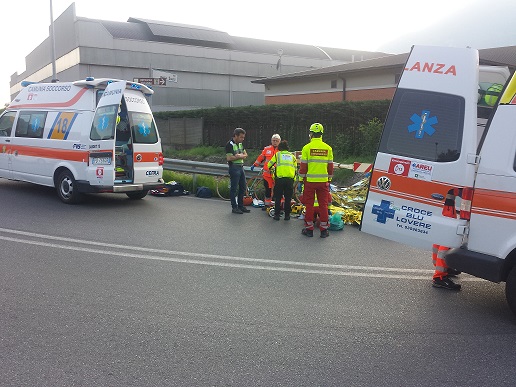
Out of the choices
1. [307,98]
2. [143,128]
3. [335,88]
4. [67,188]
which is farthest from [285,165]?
[307,98]

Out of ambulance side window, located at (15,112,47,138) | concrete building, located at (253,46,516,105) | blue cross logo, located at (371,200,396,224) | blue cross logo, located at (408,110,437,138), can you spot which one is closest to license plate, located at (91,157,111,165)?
ambulance side window, located at (15,112,47,138)

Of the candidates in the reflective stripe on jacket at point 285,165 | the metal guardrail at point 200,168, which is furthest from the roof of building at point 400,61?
the reflective stripe on jacket at point 285,165

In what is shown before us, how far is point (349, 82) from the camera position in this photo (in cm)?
2745

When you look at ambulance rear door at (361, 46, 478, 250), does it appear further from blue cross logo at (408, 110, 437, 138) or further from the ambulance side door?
the ambulance side door

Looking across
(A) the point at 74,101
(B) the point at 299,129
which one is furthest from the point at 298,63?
(A) the point at 74,101

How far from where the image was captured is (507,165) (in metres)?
4.33

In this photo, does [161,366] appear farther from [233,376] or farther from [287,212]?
[287,212]

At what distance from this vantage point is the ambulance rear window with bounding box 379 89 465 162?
15.6 feet

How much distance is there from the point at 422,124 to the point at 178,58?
4336 cm

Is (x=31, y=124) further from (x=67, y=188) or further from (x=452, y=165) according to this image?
(x=452, y=165)

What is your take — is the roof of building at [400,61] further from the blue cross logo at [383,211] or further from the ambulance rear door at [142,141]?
the blue cross logo at [383,211]

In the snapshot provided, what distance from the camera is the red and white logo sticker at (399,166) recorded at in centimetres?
509

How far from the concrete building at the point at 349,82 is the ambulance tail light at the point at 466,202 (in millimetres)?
17459

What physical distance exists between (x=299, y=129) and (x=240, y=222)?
1119 centimetres
